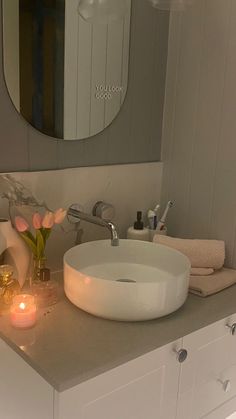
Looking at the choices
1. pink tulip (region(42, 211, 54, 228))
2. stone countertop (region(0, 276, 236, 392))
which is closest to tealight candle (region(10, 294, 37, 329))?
stone countertop (region(0, 276, 236, 392))

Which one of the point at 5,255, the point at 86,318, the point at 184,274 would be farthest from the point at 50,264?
the point at 184,274

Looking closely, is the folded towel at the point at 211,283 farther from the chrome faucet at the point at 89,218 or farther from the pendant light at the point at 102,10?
the pendant light at the point at 102,10

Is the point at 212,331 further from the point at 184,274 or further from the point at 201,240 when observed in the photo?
the point at 201,240

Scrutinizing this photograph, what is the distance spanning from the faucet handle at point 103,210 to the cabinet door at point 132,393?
1.86ft

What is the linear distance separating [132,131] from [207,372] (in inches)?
34.8

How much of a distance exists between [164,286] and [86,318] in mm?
232

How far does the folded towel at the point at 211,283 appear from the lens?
141cm

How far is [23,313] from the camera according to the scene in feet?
3.81

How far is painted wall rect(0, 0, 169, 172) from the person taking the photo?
1.45m

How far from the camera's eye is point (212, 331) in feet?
4.26

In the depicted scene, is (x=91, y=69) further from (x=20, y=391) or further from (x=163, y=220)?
(x=20, y=391)

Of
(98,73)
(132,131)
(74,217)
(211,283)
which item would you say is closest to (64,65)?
(98,73)

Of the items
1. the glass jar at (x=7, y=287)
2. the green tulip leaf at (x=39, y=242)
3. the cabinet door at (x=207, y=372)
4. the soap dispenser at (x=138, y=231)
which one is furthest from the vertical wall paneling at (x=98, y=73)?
the cabinet door at (x=207, y=372)

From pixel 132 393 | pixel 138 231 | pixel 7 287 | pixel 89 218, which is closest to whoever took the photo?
pixel 132 393
